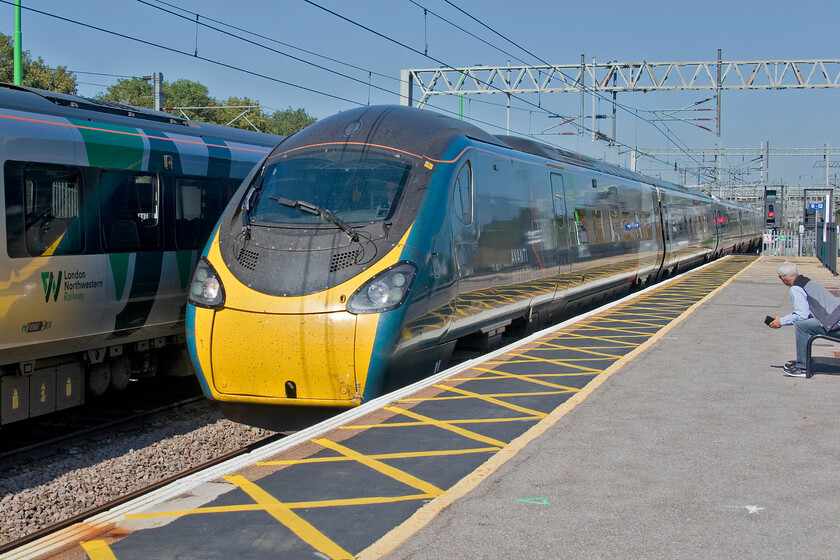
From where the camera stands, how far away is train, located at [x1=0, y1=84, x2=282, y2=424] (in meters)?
8.24

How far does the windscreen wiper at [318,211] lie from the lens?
7754 mm

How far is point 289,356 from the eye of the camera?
23.8ft

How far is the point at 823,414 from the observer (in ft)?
22.8

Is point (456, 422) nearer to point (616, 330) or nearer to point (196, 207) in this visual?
point (196, 207)

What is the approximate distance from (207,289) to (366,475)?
317 centimetres

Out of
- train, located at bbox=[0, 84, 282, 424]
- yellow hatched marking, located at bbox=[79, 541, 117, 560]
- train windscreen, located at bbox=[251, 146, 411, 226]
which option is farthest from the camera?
train, located at bbox=[0, 84, 282, 424]

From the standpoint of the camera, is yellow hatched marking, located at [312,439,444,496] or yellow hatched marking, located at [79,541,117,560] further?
yellow hatched marking, located at [312,439,444,496]

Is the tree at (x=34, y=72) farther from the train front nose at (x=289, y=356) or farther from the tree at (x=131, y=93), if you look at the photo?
the train front nose at (x=289, y=356)

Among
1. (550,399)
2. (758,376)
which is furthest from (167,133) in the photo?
(758,376)

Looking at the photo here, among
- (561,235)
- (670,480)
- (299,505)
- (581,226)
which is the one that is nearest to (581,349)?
(561,235)

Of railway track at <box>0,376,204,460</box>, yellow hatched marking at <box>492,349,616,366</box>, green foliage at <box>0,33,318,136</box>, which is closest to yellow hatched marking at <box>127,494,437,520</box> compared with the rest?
railway track at <box>0,376,204,460</box>

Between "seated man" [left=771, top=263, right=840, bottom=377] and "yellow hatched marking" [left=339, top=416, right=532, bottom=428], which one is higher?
"seated man" [left=771, top=263, right=840, bottom=377]

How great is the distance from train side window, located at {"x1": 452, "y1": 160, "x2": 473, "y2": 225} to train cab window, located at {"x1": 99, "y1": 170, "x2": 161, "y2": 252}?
12.1 ft

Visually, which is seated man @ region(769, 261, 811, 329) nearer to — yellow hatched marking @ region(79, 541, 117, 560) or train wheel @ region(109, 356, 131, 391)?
yellow hatched marking @ region(79, 541, 117, 560)
